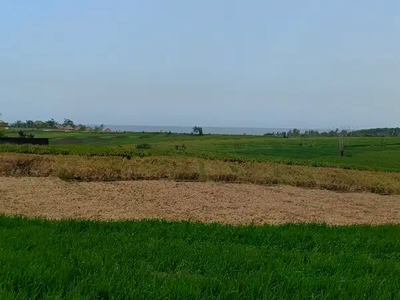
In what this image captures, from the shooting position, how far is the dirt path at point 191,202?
9594mm

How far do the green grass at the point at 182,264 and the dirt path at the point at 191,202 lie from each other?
3.80 meters

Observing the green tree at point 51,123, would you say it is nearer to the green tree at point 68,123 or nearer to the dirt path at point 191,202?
the green tree at point 68,123

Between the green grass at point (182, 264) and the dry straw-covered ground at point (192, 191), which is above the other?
the green grass at point (182, 264)

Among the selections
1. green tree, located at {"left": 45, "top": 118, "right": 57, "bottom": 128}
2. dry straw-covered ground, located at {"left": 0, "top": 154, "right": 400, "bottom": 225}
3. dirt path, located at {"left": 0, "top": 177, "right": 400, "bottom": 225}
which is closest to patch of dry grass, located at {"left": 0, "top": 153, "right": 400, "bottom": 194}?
dry straw-covered ground, located at {"left": 0, "top": 154, "right": 400, "bottom": 225}

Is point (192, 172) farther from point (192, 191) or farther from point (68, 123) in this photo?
point (68, 123)

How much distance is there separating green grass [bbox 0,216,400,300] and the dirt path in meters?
3.80

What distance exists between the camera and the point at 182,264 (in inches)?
138

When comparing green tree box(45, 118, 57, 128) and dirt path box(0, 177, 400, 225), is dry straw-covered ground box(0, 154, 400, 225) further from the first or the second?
green tree box(45, 118, 57, 128)

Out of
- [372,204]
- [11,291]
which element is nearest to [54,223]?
[11,291]

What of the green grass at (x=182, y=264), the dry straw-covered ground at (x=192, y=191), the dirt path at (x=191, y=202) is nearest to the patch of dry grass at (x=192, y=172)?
the dry straw-covered ground at (x=192, y=191)

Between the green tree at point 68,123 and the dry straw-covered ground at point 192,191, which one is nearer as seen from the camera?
the dry straw-covered ground at point 192,191

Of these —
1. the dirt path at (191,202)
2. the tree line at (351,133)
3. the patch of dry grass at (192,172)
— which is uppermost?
the tree line at (351,133)

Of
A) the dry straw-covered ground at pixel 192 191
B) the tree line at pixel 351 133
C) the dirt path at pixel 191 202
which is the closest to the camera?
the dirt path at pixel 191 202

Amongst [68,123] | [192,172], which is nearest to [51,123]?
[68,123]
